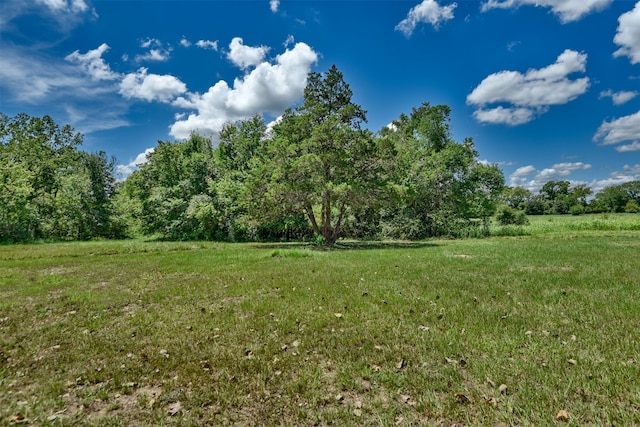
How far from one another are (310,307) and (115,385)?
163 inches

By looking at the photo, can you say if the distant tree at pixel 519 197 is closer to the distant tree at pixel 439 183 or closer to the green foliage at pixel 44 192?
the distant tree at pixel 439 183

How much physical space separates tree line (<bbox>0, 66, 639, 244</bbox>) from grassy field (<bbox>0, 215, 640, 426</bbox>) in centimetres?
1603

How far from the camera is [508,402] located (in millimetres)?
3754

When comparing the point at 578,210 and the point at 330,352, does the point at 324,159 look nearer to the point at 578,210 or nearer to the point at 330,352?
the point at 330,352

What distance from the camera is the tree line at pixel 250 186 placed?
83.6ft

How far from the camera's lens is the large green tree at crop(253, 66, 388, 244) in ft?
75.6

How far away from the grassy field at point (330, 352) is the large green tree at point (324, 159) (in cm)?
1343

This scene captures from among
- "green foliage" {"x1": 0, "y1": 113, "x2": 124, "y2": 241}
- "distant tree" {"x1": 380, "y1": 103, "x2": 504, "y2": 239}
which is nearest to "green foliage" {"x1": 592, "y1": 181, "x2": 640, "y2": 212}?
"distant tree" {"x1": 380, "y1": 103, "x2": 504, "y2": 239}

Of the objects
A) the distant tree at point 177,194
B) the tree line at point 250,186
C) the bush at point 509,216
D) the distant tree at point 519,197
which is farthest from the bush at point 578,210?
the distant tree at point 177,194

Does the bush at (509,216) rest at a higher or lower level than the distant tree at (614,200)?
lower

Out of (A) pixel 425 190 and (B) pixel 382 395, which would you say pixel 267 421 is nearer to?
(B) pixel 382 395

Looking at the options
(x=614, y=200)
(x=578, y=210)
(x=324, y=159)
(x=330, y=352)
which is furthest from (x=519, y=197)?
(x=330, y=352)

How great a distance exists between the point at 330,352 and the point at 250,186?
22.4 meters


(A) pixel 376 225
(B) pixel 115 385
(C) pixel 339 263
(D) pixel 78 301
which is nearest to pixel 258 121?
(A) pixel 376 225
